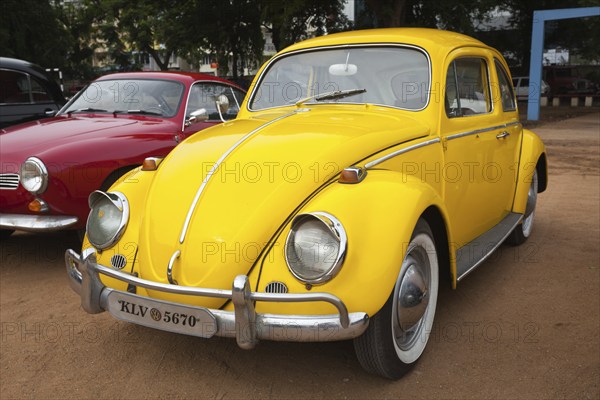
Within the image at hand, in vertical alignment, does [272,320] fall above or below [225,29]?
below

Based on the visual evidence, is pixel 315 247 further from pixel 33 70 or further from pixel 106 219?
pixel 33 70

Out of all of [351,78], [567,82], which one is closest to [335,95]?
[351,78]

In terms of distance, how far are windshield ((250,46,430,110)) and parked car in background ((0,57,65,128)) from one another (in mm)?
4158

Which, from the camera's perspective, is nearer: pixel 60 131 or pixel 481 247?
pixel 481 247

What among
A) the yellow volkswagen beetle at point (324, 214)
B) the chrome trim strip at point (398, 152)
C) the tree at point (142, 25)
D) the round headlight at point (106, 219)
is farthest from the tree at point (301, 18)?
the round headlight at point (106, 219)

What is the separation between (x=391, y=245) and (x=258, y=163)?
80 centimetres

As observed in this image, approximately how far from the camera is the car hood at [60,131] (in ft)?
14.3

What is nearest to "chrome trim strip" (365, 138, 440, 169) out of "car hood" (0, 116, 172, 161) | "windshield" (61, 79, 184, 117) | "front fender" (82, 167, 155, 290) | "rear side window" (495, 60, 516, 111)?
"front fender" (82, 167, 155, 290)

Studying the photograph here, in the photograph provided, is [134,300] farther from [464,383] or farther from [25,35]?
[25,35]

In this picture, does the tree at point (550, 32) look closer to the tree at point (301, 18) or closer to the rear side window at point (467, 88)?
the tree at point (301, 18)

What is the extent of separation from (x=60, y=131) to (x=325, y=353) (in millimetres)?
3195

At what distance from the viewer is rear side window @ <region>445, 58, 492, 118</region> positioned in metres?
3.53

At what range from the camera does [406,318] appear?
268 cm

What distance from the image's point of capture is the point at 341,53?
12.4 feet
